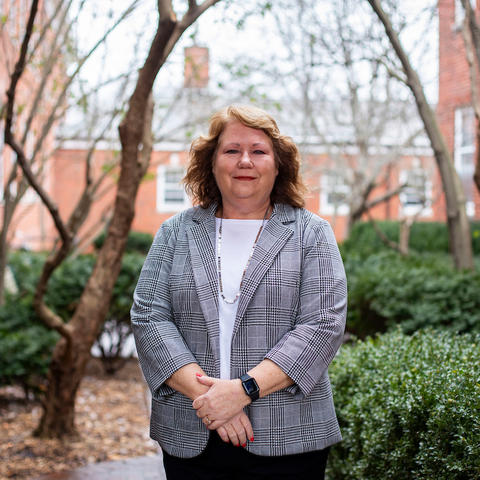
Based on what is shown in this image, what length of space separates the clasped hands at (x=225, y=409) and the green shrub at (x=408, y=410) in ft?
2.69

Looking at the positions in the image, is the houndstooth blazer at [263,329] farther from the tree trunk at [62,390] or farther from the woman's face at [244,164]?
the tree trunk at [62,390]

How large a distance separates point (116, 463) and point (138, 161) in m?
2.32

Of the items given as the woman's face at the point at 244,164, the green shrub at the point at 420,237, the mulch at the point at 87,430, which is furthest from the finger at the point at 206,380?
the green shrub at the point at 420,237

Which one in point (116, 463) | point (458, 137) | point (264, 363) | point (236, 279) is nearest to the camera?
point (264, 363)

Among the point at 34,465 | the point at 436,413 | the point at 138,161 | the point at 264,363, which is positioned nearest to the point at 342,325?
the point at 264,363

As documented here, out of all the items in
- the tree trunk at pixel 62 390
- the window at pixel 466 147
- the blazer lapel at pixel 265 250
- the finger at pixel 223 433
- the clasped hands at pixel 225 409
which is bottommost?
the tree trunk at pixel 62 390

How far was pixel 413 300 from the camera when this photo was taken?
5262 mm

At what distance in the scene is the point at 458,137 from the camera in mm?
12250

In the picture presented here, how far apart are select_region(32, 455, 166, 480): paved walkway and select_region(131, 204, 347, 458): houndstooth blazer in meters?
2.02

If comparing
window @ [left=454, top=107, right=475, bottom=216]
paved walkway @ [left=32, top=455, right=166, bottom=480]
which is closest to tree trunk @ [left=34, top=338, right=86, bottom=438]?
paved walkway @ [left=32, top=455, right=166, bottom=480]

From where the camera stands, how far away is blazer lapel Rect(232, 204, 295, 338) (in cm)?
232

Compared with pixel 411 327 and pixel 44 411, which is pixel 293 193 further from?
pixel 44 411

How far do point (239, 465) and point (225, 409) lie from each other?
0.28 metres

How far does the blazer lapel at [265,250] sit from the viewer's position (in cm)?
232
